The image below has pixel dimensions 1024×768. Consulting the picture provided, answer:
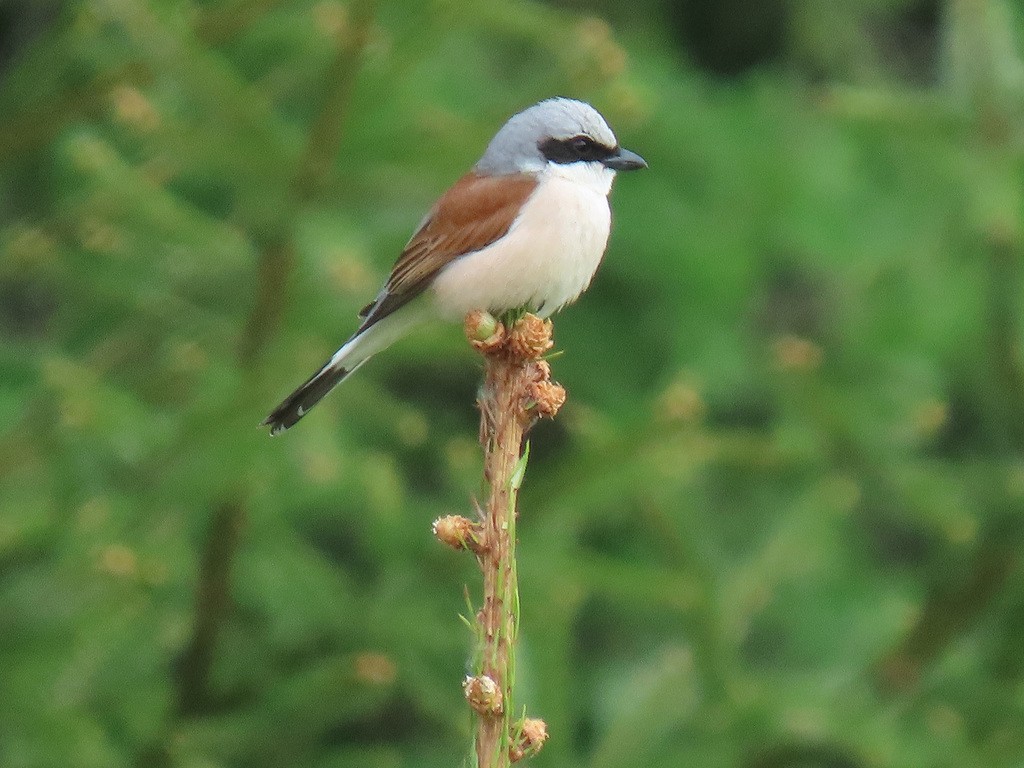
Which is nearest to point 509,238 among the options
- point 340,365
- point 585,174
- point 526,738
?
point 585,174

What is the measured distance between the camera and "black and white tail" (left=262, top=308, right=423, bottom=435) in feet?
11.5

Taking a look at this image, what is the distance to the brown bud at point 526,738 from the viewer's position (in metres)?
2.14

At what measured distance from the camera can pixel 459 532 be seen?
7.46 feet

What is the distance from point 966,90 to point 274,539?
2.22 meters

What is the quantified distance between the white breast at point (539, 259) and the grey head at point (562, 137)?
103 mm

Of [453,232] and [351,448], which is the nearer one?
[453,232]

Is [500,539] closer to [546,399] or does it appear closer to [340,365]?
[546,399]

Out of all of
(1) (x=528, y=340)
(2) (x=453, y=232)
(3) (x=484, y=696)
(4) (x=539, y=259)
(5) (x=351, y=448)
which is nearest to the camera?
(3) (x=484, y=696)

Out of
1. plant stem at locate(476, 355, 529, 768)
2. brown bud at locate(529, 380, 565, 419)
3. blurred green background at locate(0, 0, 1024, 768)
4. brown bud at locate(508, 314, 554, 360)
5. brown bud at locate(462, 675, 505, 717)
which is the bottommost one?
brown bud at locate(462, 675, 505, 717)

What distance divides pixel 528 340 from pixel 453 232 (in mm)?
1171

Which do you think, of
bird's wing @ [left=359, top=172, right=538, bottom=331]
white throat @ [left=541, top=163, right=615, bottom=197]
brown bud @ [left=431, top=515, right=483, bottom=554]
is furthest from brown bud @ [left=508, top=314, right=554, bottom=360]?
white throat @ [left=541, top=163, right=615, bottom=197]

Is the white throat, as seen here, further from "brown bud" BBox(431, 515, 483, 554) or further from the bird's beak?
"brown bud" BBox(431, 515, 483, 554)

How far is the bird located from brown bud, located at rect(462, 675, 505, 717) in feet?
4.82

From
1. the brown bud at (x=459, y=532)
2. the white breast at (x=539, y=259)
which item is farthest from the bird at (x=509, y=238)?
the brown bud at (x=459, y=532)
